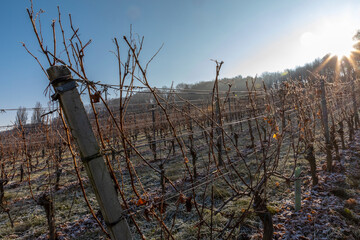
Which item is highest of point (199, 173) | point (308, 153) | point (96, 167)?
point (96, 167)

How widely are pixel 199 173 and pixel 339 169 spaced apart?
10.5 feet

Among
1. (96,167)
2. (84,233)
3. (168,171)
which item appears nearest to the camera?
(96,167)

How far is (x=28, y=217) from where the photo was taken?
3.88 metres

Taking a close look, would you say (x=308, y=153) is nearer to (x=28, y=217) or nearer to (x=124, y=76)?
(x=124, y=76)

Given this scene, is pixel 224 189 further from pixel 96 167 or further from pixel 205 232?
pixel 96 167

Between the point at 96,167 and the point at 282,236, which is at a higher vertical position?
the point at 96,167

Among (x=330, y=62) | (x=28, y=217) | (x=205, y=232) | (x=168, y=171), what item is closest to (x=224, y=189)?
(x=205, y=232)

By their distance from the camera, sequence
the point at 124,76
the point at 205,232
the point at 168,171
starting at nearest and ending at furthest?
1. the point at 124,76
2. the point at 205,232
3. the point at 168,171

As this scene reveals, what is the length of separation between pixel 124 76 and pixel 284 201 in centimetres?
347

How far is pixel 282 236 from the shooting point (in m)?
2.49

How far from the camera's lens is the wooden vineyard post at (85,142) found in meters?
0.84

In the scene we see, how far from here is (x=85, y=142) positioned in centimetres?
85

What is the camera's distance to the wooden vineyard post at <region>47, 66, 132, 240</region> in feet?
2.75

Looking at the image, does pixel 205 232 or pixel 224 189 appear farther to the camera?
pixel 224 189
